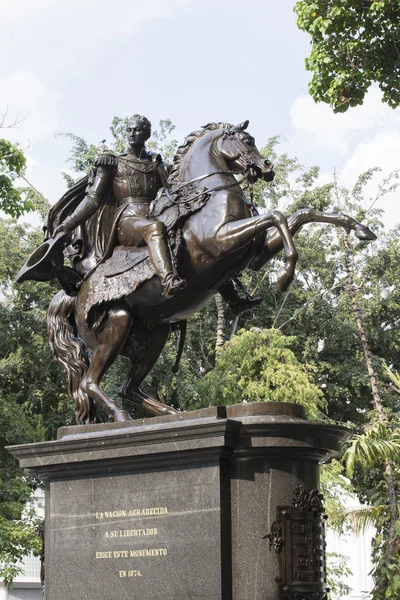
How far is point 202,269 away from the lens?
788 centimetres

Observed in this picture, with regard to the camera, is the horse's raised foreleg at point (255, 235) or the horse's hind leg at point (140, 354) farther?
the horse's hind leg at point (140, 354)

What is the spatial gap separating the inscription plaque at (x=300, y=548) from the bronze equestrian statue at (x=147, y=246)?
1.77 meters

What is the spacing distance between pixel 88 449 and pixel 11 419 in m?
14.9

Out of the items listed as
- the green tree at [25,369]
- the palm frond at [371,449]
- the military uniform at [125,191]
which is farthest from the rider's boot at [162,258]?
the green tree at [25,369]

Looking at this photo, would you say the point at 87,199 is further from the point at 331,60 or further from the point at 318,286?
the point at 318,286

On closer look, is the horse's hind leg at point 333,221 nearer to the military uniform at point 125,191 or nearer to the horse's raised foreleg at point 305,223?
the horse's raised foreleg at point 305,223

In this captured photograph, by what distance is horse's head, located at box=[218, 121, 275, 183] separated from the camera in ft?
26.2

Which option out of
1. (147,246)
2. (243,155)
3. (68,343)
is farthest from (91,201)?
(243,155)

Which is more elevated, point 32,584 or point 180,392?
point 180,392

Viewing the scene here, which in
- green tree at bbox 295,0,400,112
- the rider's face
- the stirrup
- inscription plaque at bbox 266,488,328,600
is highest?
green tree at bbox 295,0,400,112

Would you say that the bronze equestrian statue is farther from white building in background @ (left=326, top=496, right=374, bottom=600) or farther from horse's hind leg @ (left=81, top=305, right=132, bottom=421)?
white building in background @ (left=326, top=496, right=374, bottom=600)

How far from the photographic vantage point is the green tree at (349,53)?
1367 cm

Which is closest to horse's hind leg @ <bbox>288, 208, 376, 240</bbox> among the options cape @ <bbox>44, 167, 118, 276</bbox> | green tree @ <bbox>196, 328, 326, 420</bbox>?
cape @ <bbox>44, 167, 118, 276</bbox>

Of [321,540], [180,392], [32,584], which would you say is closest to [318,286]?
[180,392]
